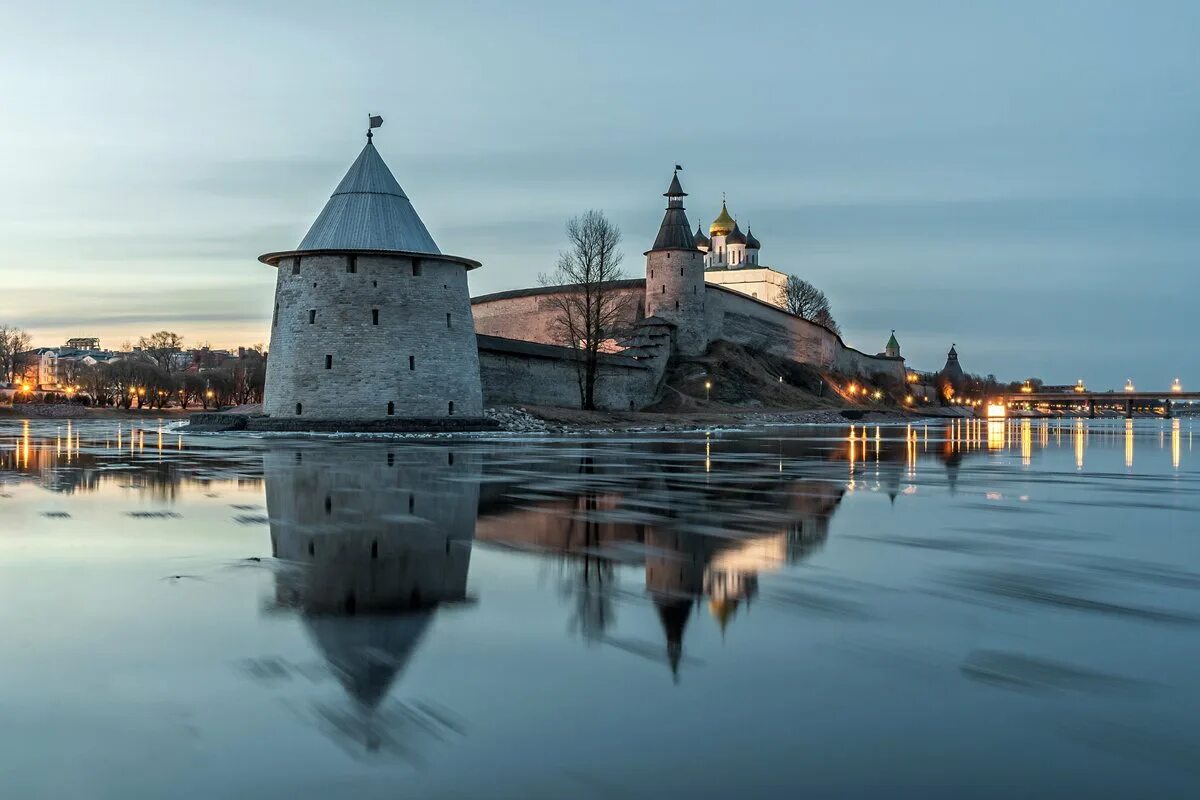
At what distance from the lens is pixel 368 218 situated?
3356 centimetres

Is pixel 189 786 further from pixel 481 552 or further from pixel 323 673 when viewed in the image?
pixel 481 552

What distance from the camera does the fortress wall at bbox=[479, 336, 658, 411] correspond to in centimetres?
4228

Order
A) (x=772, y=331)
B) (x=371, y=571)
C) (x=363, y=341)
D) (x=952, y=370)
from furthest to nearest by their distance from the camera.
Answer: (x=952, y=370) < (x=772, y=331) < (x=363, y=341) < (x=371, y=571)

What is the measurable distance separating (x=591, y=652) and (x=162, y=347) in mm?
102289

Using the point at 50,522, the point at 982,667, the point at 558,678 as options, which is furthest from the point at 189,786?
the point at 50,522

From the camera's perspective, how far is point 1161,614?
5.17m

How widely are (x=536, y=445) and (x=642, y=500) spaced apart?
542 inches

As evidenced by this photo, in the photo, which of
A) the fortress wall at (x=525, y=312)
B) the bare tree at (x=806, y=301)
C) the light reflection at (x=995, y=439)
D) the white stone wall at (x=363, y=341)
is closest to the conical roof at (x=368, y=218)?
the white stone wall at (x=363, y=341)

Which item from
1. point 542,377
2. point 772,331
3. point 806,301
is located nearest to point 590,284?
point 542,377

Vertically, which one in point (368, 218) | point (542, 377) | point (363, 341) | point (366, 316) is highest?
point (368, 218)

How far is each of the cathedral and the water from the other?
8984 cm

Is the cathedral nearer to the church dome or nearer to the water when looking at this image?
the church dome

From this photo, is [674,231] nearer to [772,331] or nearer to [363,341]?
[772,331]

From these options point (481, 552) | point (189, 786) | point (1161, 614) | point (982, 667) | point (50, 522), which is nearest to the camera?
point (189, 786)
